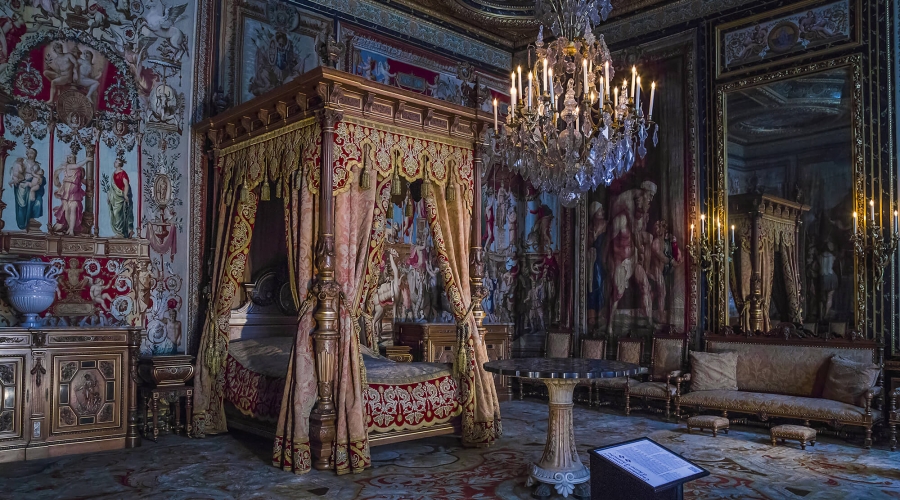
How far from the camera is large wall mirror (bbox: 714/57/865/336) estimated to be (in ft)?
28.0

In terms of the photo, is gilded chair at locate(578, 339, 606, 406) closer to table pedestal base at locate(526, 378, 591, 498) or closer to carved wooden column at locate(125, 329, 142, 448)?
table pedestal base at locate(526, 378, 591, 498)

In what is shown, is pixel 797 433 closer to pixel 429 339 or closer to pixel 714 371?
pixel 714 371

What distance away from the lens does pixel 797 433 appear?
283 inches

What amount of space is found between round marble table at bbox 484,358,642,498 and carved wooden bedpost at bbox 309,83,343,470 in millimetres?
1487

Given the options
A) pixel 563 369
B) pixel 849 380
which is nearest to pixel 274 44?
pixel 563 369

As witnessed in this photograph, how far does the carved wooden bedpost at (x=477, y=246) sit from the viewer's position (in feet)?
24.6

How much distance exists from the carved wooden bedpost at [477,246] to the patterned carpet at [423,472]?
1465 millimetres

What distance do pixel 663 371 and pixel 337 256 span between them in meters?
5.29

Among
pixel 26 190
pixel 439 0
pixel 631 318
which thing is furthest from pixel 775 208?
pixel 26 190

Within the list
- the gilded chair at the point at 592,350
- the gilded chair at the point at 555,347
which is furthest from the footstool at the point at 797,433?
the gilded chair at the point at 555,347

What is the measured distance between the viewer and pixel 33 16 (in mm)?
7328

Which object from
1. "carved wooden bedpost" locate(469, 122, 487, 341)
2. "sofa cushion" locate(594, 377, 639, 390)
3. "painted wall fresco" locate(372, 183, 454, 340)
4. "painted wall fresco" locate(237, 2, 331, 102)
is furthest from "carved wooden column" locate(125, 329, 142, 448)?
"sofa cushion" locate(594, 377, 639, 390)

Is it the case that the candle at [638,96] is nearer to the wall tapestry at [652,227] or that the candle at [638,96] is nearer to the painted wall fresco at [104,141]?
the wall tapestry at [652,227]

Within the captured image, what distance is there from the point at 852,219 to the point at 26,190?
935 cm
